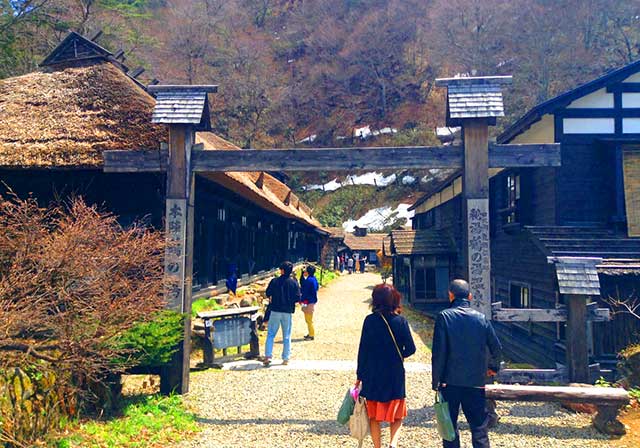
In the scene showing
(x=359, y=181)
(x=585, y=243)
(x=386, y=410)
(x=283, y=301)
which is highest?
(x=359, y=181)

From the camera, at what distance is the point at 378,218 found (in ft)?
166

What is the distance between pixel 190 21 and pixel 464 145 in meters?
44.9

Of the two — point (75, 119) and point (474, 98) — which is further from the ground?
point (75, 119)

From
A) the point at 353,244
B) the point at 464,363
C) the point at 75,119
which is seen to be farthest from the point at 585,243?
the point at 353,244

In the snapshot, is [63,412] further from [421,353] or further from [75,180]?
[421,353]

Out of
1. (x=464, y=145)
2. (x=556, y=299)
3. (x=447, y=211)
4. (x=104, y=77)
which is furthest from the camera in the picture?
(x=447, y=211)

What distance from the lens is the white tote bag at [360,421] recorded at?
164 inches

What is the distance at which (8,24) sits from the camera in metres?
17.7

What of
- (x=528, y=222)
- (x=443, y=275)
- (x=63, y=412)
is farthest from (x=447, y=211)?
Result: (x=63, y=412)

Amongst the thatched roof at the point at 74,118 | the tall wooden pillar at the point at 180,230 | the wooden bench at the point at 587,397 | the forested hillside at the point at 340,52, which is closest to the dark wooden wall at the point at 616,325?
the wooden bench at the point at 587,397

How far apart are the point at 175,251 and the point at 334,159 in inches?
106

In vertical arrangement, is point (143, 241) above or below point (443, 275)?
above

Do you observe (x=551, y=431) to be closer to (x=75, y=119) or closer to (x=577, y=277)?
Answer: (x=577, y=277)

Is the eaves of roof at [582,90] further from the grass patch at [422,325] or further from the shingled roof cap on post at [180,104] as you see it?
the shingled roof cap on post at [180,104]
